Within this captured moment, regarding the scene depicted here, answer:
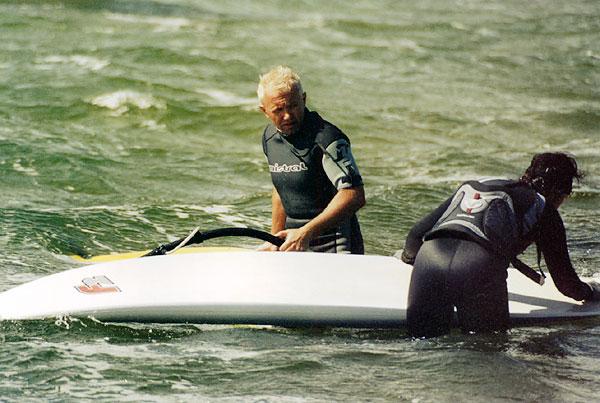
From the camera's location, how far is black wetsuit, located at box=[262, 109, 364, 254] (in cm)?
597

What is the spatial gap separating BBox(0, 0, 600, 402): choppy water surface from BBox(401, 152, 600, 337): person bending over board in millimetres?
270

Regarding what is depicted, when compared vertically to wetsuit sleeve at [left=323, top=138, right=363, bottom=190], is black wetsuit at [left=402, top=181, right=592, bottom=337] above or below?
below

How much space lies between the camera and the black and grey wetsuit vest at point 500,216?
517cm

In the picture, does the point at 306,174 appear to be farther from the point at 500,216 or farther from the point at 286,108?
the point at 500,216

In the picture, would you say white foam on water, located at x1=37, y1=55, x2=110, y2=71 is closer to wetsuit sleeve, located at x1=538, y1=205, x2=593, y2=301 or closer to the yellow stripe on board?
the yellow stripe on board

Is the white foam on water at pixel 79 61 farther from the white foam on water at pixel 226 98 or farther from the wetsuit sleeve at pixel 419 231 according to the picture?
the wetsuit sleeve at pixel 419 231

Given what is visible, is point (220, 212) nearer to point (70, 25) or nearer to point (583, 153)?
point (583, 153)

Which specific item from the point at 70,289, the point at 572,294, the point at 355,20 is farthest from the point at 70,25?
the point at 572,294

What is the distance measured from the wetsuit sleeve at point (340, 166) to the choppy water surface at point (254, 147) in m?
0.75

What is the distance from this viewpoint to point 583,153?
12453 millimetres

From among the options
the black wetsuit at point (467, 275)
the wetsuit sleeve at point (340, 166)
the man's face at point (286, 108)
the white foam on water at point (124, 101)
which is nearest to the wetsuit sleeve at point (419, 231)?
the black wetsuit at point (467, 275)

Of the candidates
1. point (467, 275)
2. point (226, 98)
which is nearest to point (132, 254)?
point (467, 275)

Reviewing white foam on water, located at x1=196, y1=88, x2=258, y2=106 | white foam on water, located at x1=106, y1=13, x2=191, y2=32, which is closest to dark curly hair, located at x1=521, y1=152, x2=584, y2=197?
white foam on water, located at x1=196, y1=88, x2=258, y2=106

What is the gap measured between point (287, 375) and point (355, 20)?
14.8 metres
